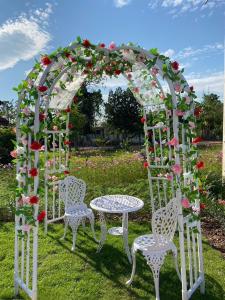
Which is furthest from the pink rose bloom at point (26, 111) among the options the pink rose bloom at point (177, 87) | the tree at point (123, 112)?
the tree at point (123, 112)

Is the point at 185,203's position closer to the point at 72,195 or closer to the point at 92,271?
the point at 92,271

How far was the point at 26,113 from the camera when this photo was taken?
3.00 m

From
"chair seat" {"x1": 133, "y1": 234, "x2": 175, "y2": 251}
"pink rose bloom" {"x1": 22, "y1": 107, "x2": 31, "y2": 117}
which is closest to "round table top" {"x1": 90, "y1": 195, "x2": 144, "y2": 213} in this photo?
"chair seat" {"x1": 133, "y1": 234, "x2": 175, "y2": 251}

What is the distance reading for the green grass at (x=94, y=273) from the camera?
338 centimetres

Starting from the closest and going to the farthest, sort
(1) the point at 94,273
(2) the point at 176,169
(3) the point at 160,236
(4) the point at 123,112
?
(2) the point at 176,169, (3) the point at 160,236, (1) the point at 94,273, (4) the point at 123,112

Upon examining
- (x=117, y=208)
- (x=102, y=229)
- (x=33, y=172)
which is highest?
(x=33, y=172)

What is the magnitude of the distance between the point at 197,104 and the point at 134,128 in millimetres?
23477

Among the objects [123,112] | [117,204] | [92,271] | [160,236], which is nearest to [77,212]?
[117,204]

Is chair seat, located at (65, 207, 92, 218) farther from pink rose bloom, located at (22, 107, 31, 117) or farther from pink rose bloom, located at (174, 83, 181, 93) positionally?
pink rose bloom, located at (174, 83, 181, 93)

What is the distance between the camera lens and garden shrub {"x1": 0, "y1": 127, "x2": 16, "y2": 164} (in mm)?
12648

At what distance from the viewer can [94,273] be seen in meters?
3.84

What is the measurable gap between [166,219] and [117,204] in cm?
129

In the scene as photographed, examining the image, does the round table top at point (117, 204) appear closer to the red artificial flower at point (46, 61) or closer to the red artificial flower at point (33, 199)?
the red artificial flower at point (33, 199)

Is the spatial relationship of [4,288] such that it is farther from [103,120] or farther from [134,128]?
[103,120]
